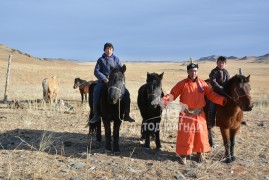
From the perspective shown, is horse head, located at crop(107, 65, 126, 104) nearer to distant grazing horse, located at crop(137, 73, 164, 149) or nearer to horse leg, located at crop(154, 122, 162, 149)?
distant grazing horse, located at crop(137, 73, 164, 149)

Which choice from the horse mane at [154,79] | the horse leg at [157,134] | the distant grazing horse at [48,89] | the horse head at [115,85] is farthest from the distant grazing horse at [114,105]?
the distant grazing horse at [48,89]

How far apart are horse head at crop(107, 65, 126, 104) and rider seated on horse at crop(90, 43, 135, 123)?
0.37 meters

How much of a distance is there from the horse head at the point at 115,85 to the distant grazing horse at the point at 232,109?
7.15 feet

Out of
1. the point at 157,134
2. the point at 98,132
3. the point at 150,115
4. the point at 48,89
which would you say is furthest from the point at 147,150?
the point at 48,89

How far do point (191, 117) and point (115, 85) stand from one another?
1704 mm

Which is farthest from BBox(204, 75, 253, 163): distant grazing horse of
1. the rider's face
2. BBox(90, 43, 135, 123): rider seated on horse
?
the rider's face

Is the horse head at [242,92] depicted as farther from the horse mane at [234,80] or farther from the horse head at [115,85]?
the horse head at [115,85]

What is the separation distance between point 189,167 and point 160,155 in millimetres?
1005

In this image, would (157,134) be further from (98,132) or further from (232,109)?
(232,109)

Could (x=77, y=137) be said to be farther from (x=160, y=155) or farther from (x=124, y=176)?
(x=124, y=176)

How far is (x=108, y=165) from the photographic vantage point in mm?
6898

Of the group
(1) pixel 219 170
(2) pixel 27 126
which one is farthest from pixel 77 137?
(1) pixel 219 170

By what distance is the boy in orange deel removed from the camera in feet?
23.9

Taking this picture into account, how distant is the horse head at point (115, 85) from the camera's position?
7.49 meters
